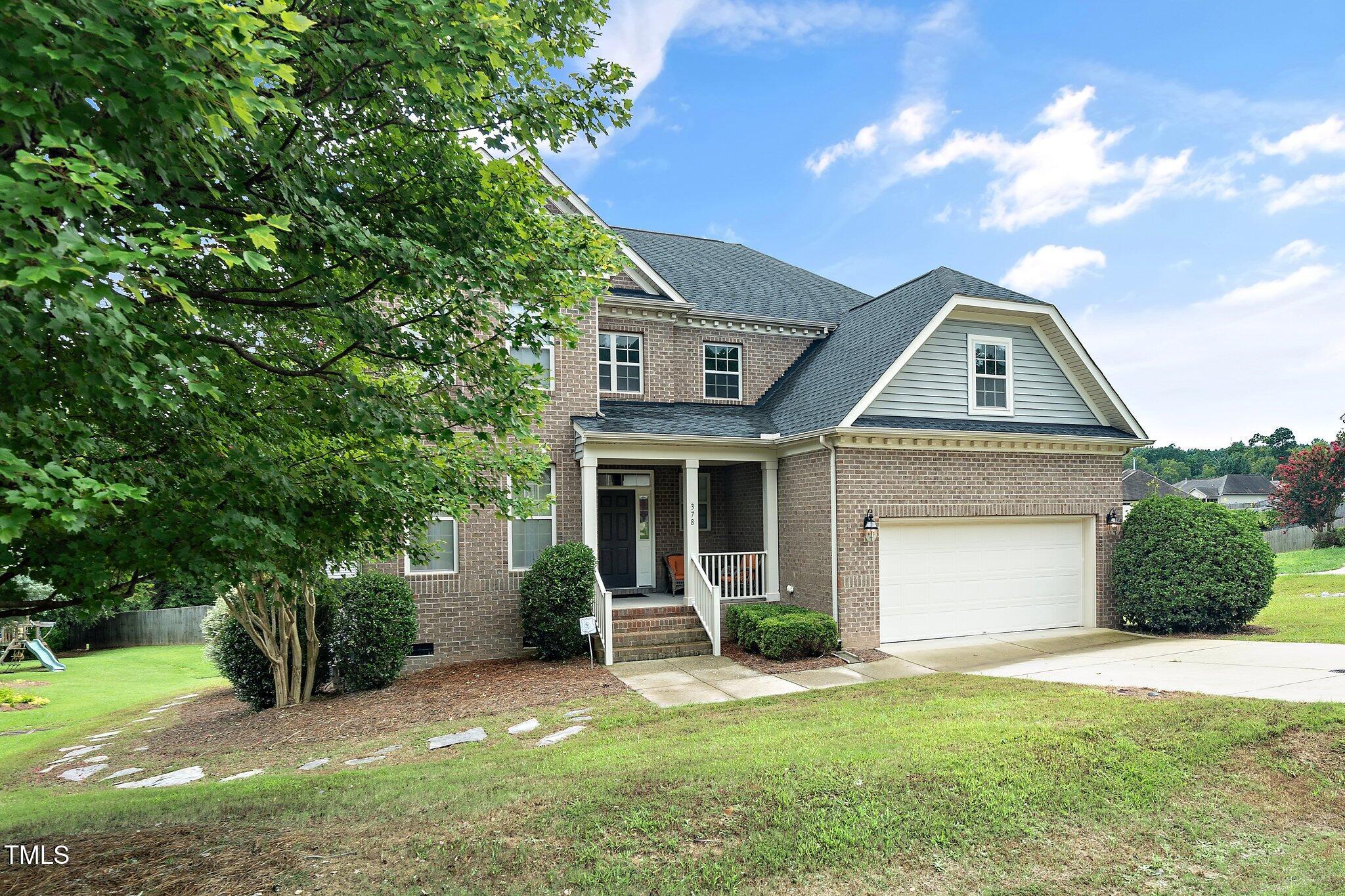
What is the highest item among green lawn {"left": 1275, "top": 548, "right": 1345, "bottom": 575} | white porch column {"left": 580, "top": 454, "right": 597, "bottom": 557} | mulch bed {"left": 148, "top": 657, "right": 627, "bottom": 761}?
white porch column {"left": 580, "top": 454, "right": 597, "bottom": 557}

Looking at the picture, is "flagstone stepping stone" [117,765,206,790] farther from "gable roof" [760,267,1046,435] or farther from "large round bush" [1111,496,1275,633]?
"large round bush" [1111,496,1275,633]

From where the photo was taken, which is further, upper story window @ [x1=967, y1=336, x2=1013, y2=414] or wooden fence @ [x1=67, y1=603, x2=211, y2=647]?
wooden fence @ [x1=67, y1=603, x2=211, y2=647]

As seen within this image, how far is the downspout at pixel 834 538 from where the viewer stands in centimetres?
1176

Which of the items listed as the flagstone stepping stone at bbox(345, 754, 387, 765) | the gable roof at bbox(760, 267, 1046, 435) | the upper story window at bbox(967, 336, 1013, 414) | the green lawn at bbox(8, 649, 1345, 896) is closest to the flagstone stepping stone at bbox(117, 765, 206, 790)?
the green lawn at bbox(8, 649, 1345, 896)

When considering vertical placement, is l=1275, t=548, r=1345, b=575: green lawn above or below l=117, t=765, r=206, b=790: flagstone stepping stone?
below

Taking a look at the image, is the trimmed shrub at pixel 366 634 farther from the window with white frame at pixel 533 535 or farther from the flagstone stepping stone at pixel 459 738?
the flagstone stepping stone at pixel 459 738

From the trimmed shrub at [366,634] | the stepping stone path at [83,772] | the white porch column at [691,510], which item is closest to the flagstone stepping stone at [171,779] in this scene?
the stepping stone path at [83,772]

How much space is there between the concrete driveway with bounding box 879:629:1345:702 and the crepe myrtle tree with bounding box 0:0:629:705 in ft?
26.8

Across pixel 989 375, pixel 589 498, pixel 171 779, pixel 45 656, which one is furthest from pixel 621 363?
pixel 45 656

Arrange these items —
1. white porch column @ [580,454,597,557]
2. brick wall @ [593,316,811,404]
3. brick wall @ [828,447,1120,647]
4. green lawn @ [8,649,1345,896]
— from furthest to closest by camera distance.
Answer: brick wall @ [593,316,811,404]
white porch column @ [580,454,597,557]
brick wall @ [828,447,1120,647]
green lawn @ [8,649,1345,896]

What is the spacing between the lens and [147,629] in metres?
21.7

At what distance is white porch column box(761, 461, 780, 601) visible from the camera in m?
13.5

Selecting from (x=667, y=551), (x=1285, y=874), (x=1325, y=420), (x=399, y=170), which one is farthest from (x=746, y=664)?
(x=1325, y=420)

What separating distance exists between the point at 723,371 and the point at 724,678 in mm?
7440
